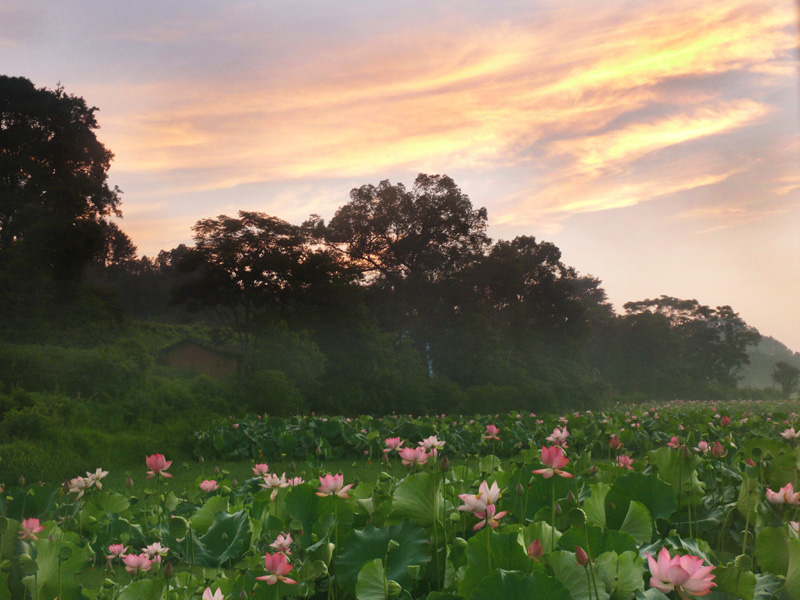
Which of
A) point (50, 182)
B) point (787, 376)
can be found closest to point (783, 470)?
point (50, 182)

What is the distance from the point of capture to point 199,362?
1031 inches

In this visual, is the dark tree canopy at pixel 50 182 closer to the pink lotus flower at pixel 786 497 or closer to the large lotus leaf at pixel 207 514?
the large lotus leaf at pixel 207 514

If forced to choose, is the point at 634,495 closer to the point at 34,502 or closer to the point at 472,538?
the point at 472,538

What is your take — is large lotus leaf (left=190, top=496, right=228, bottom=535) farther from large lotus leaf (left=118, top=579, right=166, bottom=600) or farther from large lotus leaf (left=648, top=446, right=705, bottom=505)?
large lotus leaf (left=648, top=446, right=705, bottom=505)

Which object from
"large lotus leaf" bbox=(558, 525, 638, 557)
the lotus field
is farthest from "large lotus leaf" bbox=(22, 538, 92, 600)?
"large lotus leaf" bbox=(558, 525, 638, 557)

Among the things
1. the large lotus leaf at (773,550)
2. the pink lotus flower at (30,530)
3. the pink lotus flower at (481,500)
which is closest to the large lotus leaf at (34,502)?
the pink lotus flower at (30,530)

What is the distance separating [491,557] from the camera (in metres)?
1.41

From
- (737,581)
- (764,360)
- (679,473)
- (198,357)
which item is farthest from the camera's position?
(764,360)

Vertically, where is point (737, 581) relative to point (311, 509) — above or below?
above

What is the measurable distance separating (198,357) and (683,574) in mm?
26830

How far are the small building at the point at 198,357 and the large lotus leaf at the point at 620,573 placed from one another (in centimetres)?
2513

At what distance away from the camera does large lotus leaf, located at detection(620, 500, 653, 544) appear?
5.90 ft

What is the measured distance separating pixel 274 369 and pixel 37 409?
8.73 m

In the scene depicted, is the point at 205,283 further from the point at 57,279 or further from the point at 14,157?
the point at 14,157
